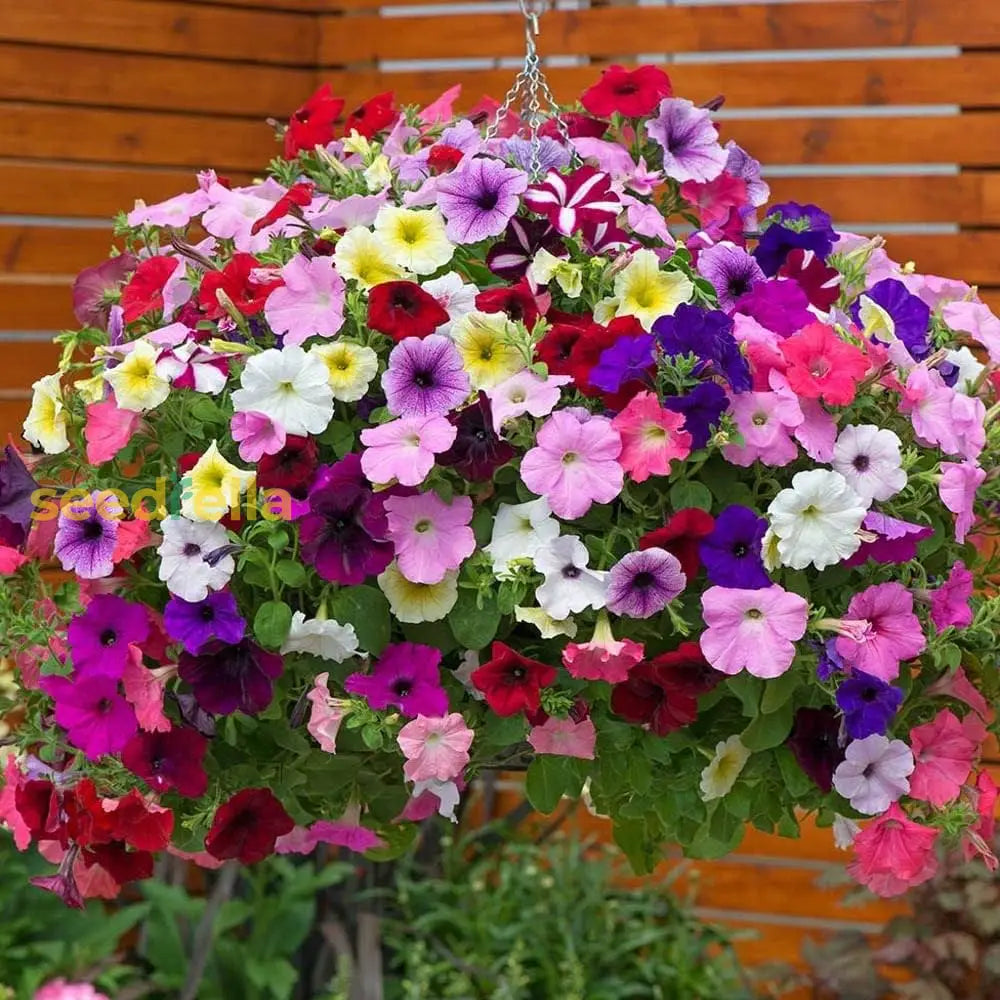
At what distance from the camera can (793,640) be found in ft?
2.53

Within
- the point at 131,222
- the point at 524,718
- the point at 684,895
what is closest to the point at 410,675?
the point at 524,718

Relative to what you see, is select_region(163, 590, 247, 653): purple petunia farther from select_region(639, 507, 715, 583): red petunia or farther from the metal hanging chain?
the metal hanging chain

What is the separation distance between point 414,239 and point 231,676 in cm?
31

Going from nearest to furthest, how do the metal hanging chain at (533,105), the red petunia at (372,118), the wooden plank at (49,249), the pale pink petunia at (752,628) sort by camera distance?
the pale pink petunia at (752,628)
the metal hanging chain at (533,105)
the red petunia at (372,118)
the wooden plank at (49,249)

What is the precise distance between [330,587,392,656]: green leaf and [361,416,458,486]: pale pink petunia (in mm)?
84

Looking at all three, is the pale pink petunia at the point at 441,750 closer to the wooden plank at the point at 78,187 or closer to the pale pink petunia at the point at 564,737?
the pale pink petunia at the point at 564,737

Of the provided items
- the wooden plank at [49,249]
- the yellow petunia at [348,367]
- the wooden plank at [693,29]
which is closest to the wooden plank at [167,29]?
the wooden plank at [693,29]

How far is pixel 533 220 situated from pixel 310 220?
16 centimetres

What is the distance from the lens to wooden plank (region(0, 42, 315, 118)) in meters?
2.48

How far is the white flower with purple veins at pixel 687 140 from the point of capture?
1.01 meters

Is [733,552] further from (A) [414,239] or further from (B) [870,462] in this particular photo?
(A) [414,239]

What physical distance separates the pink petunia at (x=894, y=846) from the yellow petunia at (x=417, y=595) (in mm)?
317

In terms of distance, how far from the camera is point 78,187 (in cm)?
255

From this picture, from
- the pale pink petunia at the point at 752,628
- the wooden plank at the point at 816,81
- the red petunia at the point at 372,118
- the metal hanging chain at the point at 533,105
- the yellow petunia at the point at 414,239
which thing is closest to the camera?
the pale pink petunia at the point at 752,628
